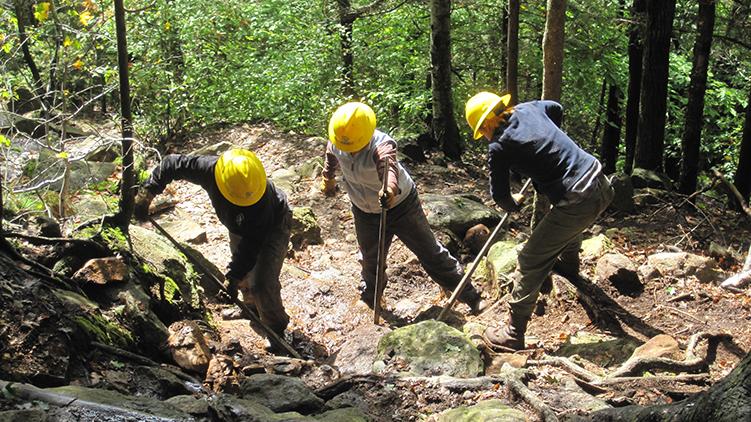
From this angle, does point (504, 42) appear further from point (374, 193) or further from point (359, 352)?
point (359, 352)

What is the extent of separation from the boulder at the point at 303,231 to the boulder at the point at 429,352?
322 centimetres

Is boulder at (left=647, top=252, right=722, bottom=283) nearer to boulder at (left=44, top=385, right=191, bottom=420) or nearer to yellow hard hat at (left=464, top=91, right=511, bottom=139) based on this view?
yellow hard hat at (left=464, top=91, right=511, bottom=139)

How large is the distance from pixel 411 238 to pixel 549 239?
1458mm

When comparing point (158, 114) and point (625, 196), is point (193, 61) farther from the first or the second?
point (625, 196)

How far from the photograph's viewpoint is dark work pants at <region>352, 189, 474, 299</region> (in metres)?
6.10

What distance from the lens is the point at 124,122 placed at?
5.13 metres

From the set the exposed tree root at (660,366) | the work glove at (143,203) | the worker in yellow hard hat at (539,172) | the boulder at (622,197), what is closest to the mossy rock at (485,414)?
the exposed tree root at (660,366)

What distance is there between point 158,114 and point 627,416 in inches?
414

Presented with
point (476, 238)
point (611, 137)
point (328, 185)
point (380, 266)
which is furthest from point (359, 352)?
point (611, 137)

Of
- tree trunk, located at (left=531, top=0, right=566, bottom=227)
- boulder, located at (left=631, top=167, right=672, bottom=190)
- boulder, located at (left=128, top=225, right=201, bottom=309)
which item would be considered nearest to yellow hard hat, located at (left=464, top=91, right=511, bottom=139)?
tree trunk, located at (left=531, top=0, right=566, bottom=227)

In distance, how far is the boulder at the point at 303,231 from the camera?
823cm

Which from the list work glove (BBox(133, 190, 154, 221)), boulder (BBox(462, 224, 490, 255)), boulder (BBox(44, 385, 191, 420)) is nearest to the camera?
boulder (BBox(44, 385, 191, 420))

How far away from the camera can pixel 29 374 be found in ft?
11.3

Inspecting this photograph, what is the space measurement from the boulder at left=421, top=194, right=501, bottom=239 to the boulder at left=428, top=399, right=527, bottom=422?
4.17 metres
